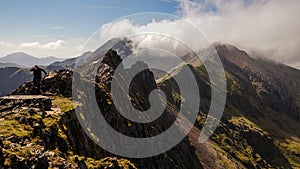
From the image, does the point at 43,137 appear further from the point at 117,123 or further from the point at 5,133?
the point at 117,123

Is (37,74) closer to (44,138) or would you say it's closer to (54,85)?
(54,85)

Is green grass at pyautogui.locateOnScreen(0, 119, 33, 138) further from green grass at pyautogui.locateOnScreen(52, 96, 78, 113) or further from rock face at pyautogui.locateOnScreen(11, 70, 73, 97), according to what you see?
rock face at pyautogui.locateOnScreen(11, 70, 73, 97)

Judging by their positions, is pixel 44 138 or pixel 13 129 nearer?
pixel 13 129

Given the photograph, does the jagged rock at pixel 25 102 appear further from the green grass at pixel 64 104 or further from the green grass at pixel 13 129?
the green grass at pixel 13 129

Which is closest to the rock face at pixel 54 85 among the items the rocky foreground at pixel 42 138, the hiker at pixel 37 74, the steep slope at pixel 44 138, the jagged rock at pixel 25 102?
the steep slope at pixel 44 138

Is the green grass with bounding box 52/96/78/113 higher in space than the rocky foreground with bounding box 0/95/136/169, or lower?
higher

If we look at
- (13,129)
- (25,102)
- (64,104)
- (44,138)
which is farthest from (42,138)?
(64,104)

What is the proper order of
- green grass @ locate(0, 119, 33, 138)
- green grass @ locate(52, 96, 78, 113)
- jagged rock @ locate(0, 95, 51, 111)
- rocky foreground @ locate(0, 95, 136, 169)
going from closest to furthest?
rocky foreground @ locate(0, 95, 136, 169)
green grass @ locate(0, 119, 33, 138)
jagged rock @ locate(0, 95, 51, 111)
green grass @ locate(52, 96, 78, 113)

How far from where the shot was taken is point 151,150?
443 ft

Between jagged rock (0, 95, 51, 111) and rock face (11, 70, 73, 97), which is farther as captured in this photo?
rock face (11, 70, 73, 97)

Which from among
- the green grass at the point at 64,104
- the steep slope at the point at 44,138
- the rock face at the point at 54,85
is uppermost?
the rock face at the point at 54,85

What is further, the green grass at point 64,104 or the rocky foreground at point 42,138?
the green grass at point 64,104

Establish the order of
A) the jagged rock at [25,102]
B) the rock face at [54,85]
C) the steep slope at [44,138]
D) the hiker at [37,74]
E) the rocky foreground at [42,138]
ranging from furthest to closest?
the rock face at [54,85]
the hiker at [37,74]
the jagged rock at [25,102]
the steep slope at [44,138]
the rocky foreground at [42,138]

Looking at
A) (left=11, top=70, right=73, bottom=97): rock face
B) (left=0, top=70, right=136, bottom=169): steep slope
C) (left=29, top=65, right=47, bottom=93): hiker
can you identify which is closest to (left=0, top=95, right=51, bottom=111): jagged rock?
(left=0, top=70, right=136, bottom=169): steep slope
